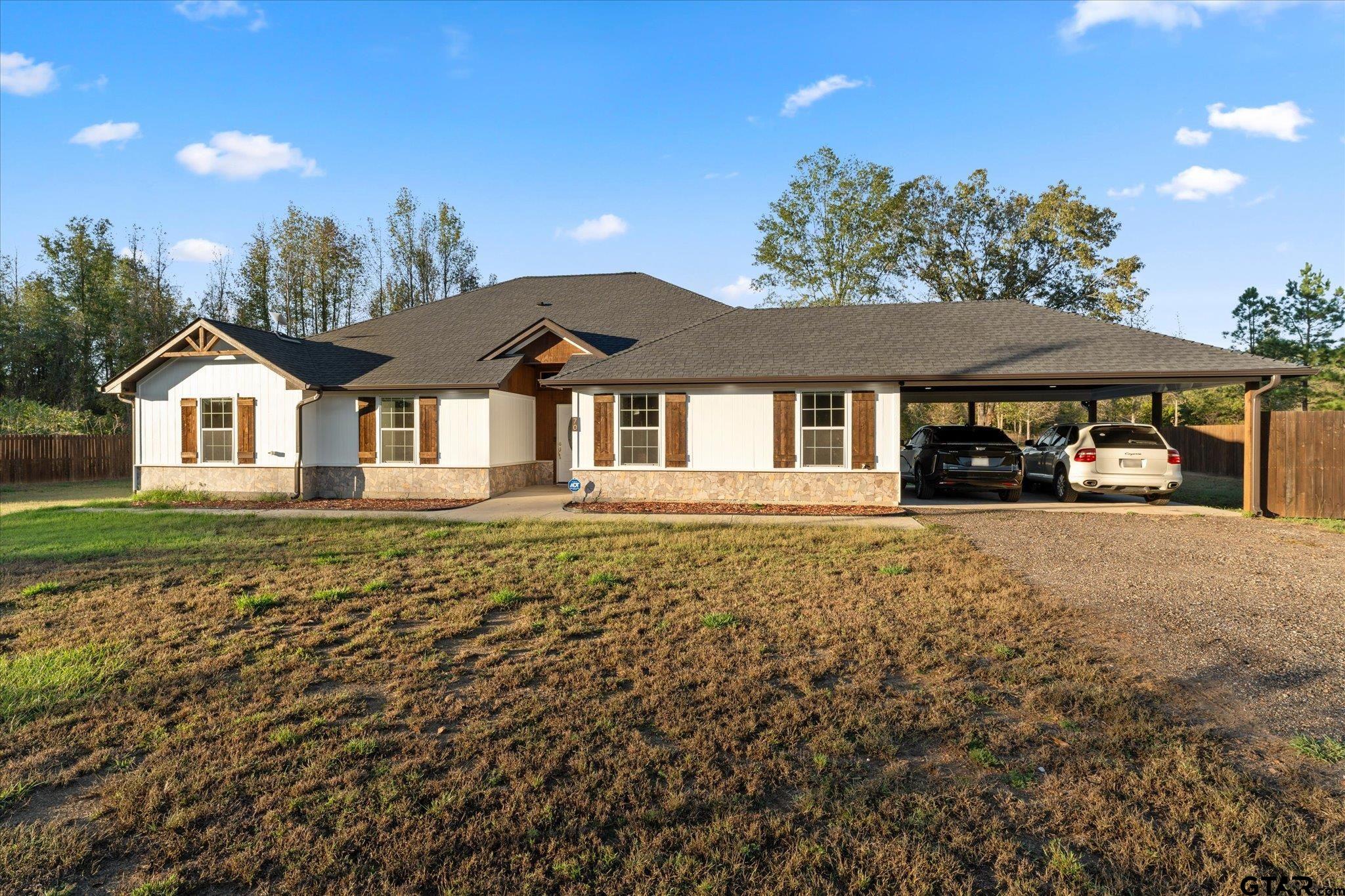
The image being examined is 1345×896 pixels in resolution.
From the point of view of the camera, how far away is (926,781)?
350cm

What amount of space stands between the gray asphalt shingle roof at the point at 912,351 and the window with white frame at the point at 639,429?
2.67ft

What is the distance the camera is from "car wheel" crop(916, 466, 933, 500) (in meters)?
15.6

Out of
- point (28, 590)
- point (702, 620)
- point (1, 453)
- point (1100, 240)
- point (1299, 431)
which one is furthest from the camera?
point (1100, 240)

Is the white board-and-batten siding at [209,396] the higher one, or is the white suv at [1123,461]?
the white board-and-batten siding at [209,396]

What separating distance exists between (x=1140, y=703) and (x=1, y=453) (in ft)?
98.2

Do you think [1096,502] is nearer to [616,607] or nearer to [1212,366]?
[1212,366]

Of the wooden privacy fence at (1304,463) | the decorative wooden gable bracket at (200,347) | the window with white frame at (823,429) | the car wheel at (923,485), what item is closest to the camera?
the wooden privacy fence at (1304,463)

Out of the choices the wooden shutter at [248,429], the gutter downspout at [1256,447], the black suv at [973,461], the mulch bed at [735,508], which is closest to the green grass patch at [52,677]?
the mulch bed at [735,508]

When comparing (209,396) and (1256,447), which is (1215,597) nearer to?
(1256,447)

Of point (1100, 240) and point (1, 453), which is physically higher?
point (1100, 240)

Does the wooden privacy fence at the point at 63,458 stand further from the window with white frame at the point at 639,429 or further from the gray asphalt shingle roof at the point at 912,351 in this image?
the window with white frame at the point at 639,429

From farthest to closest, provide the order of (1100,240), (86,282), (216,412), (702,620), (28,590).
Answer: (86,282)
(1100,240)
(216,412)
(28,590)
(702,620)

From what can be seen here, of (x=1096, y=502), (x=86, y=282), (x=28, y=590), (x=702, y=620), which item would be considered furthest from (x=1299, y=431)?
(x=86, y=282)

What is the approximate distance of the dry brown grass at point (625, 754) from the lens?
2852 millimetres
